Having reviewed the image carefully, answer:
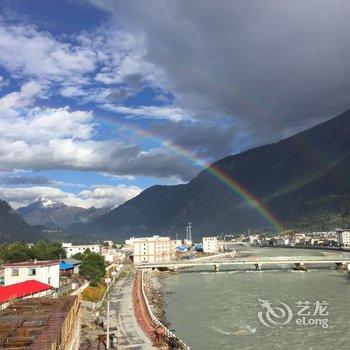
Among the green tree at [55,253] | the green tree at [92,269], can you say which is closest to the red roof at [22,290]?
the green tree at [92,269]

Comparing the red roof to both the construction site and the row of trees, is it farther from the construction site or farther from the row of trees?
the row of trees

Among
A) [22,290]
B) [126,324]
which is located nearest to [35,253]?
[22,290]

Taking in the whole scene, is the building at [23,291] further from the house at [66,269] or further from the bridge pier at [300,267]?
the bridge pier at [300,267]

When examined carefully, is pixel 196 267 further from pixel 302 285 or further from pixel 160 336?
pixel 160 336

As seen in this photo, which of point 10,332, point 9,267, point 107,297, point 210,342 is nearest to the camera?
point 10,332

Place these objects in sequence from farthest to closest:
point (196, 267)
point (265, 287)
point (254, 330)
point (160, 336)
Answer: point (196, 267) → point (265, 287) → point (254, 330) → point (160, 336)

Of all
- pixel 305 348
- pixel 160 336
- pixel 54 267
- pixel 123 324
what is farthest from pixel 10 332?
pixel 54 267

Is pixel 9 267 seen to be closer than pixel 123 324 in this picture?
No
